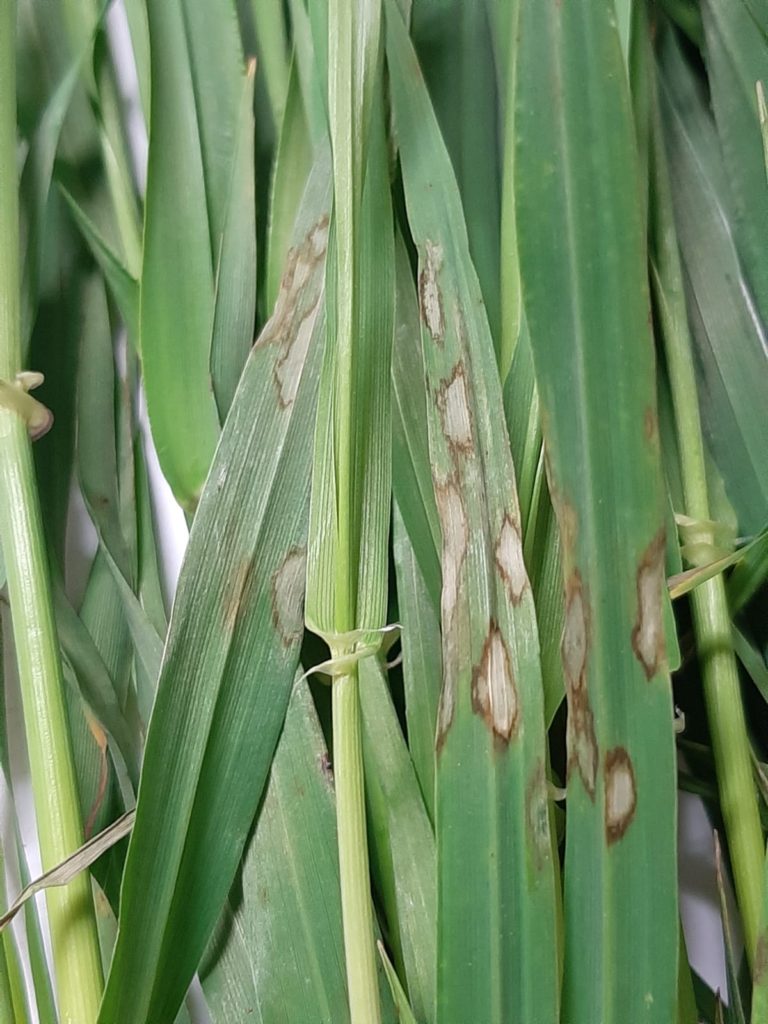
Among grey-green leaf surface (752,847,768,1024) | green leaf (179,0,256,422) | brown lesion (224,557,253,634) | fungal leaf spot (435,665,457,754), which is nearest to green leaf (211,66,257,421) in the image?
green leaf (179,0,256,422)

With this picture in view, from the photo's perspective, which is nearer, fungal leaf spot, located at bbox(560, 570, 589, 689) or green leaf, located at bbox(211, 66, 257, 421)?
fungal leaf spot, located at bbox(560, 570, 589, 689)

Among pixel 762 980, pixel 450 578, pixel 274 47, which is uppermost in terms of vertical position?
pixel 274 47

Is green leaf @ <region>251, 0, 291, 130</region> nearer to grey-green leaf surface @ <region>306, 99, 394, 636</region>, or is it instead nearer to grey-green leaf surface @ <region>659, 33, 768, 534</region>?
grey-green leaf surface @ <region>306, 99, 394, 636</region>

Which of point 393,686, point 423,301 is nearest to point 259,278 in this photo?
point 423,301

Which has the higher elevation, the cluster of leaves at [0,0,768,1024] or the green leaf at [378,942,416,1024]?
the cluster of leaves at [0,0,768,1024]

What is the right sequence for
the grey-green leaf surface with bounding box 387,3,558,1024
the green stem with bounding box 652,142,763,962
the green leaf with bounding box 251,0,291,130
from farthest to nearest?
1. the green leaf with bounding box 251,0,291,130
2. the green stem with bounding box 652,142,763,962
3. the grey-green leaf surface with bounding box 387,3,558,1024

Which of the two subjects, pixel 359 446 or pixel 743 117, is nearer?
pixel 359 446

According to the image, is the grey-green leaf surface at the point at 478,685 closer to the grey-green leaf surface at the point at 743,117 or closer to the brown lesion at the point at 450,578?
the brown lesion at the point at 450,578

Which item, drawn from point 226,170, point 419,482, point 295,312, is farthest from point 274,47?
point 419,482

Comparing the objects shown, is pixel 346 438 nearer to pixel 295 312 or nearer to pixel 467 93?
pixel 295 312
